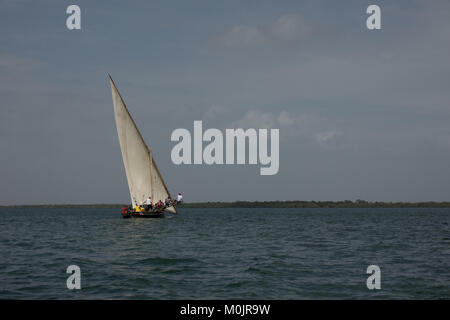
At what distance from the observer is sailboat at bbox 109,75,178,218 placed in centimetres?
5962

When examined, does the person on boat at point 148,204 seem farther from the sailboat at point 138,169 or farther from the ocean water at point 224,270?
the ocean water at point 224,270

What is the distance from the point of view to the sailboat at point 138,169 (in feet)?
196

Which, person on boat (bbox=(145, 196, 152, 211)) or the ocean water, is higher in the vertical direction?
person on boat (bbox=(145, 196, 152, 211))

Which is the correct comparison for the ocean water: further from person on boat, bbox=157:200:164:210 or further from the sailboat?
person on boat, bbox=157:200:164:210

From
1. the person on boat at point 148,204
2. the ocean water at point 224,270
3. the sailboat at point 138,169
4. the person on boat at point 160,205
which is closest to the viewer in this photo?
the ocean water at point 224,270

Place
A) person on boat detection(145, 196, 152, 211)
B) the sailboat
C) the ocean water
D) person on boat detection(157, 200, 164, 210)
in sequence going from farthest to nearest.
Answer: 1. person on boat detection(157, 200, 164, 210)
2. person on boat detection(145, 196, 152, 211)
3. the sailboat
4. the ocean water

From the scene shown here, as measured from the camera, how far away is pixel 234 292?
Result: 1797 cm

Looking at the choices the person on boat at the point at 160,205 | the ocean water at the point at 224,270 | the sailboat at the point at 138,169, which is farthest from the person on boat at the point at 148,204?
the ocean water at the point at 224,270

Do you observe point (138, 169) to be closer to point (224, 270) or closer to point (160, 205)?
point (160, 205)

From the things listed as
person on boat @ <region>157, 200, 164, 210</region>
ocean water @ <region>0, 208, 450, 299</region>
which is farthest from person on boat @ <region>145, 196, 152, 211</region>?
ocean water @ <region>0, 208, 450, 299</region>

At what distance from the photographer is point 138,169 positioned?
61125 mm

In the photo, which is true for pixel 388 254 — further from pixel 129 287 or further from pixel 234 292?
pixel 129 287
